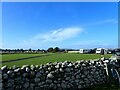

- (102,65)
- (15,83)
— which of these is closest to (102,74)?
(102,65)

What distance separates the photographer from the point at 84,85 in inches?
446

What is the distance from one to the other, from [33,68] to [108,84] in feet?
13.7

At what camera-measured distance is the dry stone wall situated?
375 inches

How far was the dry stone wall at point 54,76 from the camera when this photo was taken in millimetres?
9516

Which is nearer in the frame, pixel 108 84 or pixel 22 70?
pixel 22 70

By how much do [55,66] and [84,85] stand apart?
1.83m

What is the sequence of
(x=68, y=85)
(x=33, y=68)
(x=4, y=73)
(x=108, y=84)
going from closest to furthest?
1. (x=4, y=73)
2. (x=33, y=68)
3. (x=68, y=85)
4. (x=108, y=84)

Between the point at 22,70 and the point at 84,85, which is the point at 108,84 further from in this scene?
the point at 22,70

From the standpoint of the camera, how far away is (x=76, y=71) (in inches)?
444

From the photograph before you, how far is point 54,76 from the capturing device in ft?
34.1

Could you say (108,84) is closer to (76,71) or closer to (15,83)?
(76,71)

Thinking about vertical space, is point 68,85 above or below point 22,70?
below

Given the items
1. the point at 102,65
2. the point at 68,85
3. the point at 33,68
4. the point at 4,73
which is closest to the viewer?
the point at 4,73

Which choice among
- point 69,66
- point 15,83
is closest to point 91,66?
point 69,66
